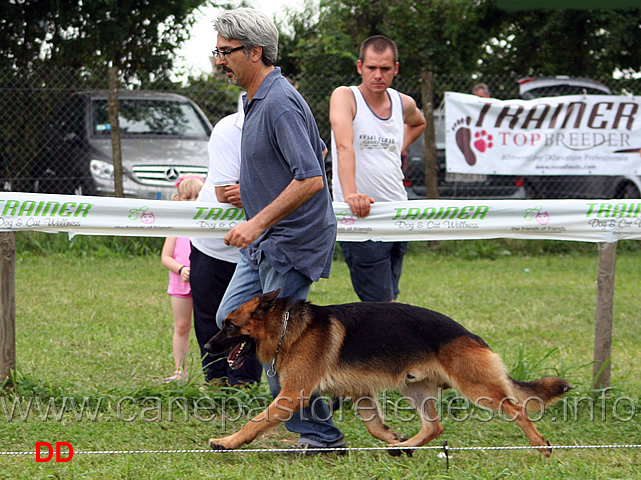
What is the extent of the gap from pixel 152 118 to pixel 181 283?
6215mm

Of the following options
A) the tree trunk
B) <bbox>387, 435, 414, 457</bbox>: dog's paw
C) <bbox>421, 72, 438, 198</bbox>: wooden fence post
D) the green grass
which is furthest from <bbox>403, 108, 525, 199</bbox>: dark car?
<bbox>387, 435, 414, 457</bbox>: dog's paw

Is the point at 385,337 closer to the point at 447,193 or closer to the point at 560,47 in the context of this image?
the point at 447,193

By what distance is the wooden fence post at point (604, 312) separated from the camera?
4852 millimetres

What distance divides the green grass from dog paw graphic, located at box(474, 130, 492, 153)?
1760 mm

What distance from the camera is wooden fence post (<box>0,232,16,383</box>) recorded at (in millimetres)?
4703

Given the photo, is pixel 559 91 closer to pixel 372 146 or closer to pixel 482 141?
pixel 482 141

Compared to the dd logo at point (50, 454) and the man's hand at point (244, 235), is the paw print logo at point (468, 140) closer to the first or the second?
Result: the man's hand at point (244, 235)

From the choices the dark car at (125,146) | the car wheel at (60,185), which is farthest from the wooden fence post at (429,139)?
the car wheel at (60,185)

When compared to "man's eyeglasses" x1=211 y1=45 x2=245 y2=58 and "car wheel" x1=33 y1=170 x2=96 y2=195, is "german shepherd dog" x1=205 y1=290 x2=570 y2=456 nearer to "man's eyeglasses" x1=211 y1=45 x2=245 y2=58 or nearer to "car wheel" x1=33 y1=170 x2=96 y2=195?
"man's eyeglasses" x1=211 y1=45 x2=245 y2=58

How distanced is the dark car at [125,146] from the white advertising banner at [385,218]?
229 inches

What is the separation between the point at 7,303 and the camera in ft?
15.5

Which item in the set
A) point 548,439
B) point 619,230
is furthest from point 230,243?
point 619,230

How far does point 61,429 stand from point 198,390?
84cm

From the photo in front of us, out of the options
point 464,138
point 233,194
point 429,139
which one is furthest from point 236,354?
point 429,139
